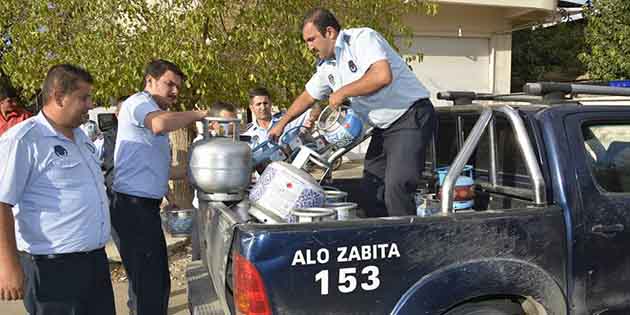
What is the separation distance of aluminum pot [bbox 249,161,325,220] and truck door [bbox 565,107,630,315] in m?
1.27

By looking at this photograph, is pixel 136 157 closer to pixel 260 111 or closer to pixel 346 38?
pixel 346 38

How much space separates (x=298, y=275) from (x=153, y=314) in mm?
1708

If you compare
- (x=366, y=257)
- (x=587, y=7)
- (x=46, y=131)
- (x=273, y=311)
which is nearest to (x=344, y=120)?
(x=366, y=257)

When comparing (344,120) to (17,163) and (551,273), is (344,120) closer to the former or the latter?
(551,273)

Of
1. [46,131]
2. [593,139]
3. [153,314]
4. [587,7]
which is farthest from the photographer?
[587,7]

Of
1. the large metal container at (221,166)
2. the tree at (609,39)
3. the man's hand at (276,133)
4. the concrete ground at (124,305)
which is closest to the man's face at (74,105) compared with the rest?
the large metal container at (221,166)

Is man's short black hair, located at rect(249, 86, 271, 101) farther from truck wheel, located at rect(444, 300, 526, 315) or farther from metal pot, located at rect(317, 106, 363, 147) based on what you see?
truck wheel, located at rect(444, 300, 526, 315)

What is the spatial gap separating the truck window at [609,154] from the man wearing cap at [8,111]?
14.5 feet

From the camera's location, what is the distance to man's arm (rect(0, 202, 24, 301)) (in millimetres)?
2320

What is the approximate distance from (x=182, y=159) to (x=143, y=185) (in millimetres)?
2789

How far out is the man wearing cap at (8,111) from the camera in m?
4.78

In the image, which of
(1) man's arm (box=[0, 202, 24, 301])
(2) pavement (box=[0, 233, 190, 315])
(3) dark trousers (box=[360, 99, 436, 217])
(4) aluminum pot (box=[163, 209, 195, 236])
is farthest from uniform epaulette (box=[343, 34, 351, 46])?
(2) pavement (box=[0, 233, 190, 315])

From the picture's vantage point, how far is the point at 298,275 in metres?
2.22

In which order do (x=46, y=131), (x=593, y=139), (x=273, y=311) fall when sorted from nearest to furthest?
(x=273, y=311) < (x=46, y=131) < (x=593, y=139)
